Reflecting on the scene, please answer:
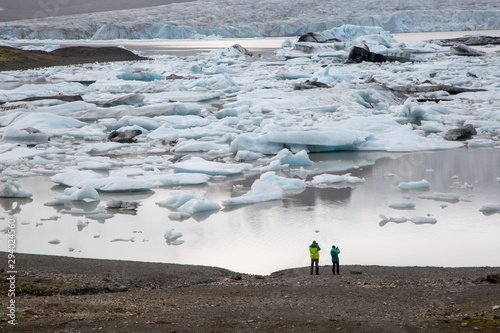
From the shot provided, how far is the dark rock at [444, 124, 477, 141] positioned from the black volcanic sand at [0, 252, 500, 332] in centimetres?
695

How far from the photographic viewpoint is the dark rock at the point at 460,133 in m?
11.5

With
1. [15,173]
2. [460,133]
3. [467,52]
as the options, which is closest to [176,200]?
[15,173]

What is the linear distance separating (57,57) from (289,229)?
2936 centimetres

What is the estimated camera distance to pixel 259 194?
7508mm

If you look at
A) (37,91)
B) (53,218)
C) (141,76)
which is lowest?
(53,218)

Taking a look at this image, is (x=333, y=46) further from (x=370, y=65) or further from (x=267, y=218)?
(x=267, y=218)

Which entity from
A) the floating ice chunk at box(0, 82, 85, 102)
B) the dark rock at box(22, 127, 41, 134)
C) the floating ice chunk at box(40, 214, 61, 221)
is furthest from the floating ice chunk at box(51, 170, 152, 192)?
the floating ice chunk at box(0, 82, 85, 102)

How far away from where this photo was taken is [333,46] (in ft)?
113

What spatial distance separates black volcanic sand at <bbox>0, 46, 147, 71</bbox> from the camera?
1126 inches

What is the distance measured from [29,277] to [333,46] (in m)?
31.9

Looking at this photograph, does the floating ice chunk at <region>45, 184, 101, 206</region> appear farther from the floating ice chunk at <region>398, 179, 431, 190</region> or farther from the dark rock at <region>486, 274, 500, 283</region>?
the dark rock at <region>486, 274, 500, 283</region>

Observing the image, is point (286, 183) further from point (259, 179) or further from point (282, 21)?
point (282, 21)

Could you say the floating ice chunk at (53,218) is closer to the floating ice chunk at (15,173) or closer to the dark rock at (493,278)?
the floating ice chunk at (15,173)

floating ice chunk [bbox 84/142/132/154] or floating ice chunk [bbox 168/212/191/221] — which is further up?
floating ice chunk [bbox 84/142/132/154]
